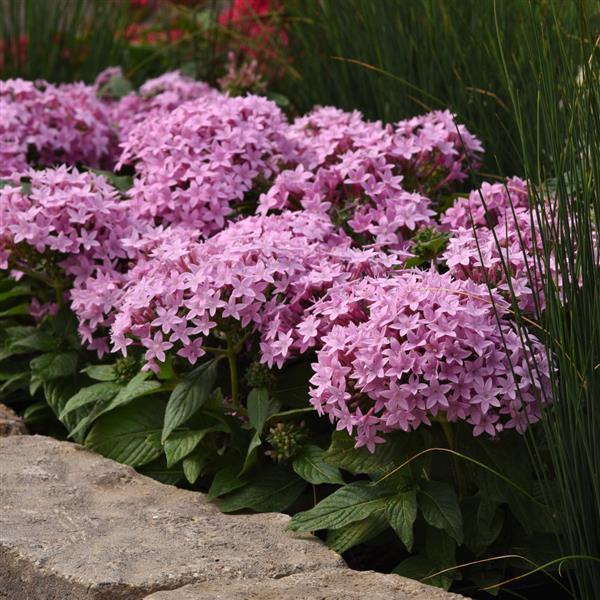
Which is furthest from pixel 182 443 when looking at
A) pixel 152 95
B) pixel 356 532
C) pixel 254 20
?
pixel 254 20

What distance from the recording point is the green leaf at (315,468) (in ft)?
8.18

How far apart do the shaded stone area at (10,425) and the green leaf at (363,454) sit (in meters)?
0.97

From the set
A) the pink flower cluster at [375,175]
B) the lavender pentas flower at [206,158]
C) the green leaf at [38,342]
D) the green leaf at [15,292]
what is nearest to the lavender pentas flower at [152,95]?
the lavender pentas flower at [206,158]

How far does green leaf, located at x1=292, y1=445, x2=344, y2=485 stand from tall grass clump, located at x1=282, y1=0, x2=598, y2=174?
1179 mm

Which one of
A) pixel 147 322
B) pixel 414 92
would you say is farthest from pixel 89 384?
pixel 414 92

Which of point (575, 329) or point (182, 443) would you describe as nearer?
point (575, 329)

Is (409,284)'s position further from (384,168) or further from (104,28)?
(104,28)

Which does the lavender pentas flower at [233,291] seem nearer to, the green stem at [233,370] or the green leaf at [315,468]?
the green stem at [233,370]

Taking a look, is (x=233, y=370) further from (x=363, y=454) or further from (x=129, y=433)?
(x=363, y=454)

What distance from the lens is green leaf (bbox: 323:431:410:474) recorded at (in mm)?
2389

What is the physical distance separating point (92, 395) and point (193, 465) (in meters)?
0.35

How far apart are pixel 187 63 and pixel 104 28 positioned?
0.43 m

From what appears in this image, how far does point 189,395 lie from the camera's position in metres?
2.63

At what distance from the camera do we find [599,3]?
285 centimetres
